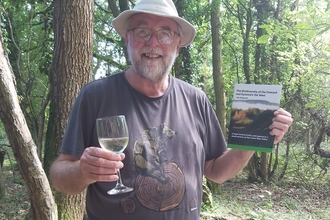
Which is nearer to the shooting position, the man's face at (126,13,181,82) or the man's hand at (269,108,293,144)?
the man's hand at (269,108,293,144)

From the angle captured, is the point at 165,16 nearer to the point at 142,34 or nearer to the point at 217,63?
the point at 142,34

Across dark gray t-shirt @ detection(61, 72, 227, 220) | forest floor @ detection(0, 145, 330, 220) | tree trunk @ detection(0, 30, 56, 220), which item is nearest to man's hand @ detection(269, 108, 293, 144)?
dark gray t-shirt @ detection(61, 72, 227, 220)

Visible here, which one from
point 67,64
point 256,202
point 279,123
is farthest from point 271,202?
point 279,123

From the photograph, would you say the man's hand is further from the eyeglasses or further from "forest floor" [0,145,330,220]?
"forest floor" [0,145,330,220]

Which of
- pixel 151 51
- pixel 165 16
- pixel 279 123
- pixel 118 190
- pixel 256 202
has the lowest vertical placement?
pixel 256 202

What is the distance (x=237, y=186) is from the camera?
37.2 feet

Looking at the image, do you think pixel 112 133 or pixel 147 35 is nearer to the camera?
pixel 112 133

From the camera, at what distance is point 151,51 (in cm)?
221

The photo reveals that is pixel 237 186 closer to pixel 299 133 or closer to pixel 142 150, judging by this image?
pixel 299 133

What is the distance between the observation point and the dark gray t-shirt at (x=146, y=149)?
1.95m

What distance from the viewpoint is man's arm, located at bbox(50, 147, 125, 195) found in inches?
57.2

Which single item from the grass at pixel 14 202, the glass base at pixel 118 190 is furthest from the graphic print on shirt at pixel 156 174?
the grass at pixel 14 202

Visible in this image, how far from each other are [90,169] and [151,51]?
99 cm

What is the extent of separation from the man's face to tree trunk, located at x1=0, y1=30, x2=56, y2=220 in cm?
151
